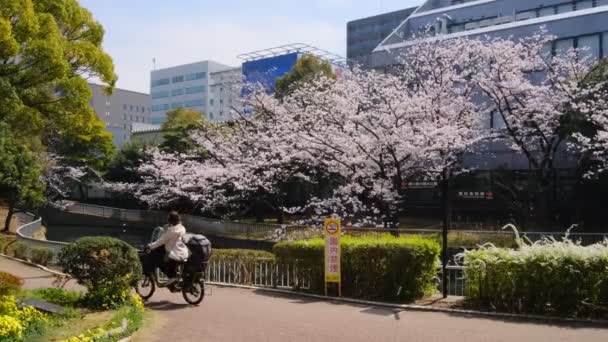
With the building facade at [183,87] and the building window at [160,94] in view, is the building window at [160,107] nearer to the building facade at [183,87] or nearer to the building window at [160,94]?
the building facade at [183,87]

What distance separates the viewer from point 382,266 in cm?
1088

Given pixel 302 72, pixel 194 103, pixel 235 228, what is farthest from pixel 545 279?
pixel 194 103

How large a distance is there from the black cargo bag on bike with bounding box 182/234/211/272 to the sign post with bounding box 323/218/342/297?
232 centimetres

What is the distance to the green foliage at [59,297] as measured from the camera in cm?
931

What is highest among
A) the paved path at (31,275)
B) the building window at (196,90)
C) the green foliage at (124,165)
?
the building window at (196,90)

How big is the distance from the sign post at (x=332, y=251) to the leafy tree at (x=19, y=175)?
16.1m

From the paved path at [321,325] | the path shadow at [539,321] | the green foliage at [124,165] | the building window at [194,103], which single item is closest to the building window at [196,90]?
the building window at [194,103]

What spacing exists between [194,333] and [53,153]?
38265 millimetres

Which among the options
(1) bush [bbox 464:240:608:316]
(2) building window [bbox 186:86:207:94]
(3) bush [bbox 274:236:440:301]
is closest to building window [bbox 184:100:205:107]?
(2) building window [bbox 186:86:207:94]

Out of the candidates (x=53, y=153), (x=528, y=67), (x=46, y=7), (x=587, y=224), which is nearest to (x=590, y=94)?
(x=528, y=67)

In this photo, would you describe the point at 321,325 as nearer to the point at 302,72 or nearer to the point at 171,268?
the point at 171,268

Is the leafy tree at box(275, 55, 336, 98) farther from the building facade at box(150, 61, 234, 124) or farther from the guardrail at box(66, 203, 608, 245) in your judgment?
the building facade at box(150, 61, 234, 124)

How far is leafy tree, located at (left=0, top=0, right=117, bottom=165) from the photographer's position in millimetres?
14570

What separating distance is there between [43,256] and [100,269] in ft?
31.5
